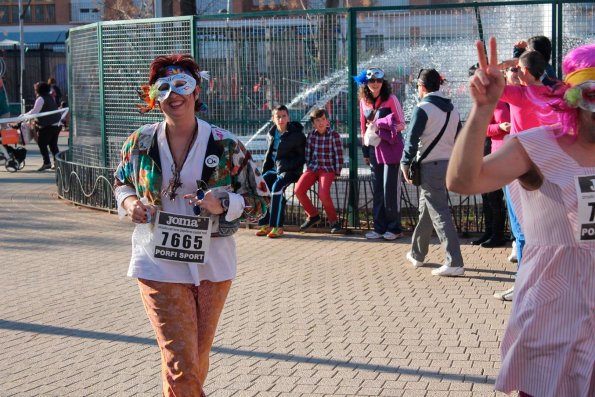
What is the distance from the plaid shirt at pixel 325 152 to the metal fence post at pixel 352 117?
0.44 m

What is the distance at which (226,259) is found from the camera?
196 inches

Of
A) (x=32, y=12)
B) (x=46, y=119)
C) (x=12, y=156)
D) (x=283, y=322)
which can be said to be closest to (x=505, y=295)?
(x=283, y=322)

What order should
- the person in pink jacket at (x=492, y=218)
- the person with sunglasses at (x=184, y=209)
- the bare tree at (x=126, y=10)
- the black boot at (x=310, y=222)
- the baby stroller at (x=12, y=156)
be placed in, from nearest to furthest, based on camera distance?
the person with sunglasses at (x=184, y=209), the person in pink jacket at (x=492, y=218), the black boot at (x=310, y=222), the baby stroller at (x=12, y=156), the bare tree at (x=126, y=10)

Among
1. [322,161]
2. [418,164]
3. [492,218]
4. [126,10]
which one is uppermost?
[126,10]

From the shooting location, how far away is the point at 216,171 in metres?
4.97

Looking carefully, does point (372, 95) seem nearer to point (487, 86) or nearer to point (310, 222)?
point (310, 222)

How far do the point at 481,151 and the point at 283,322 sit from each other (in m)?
4.64

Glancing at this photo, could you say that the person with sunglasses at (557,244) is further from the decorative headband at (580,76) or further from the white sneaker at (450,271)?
the white sneaker at (450,271)

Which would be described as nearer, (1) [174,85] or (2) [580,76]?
(2) [580,76]

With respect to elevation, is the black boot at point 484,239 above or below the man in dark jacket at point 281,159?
below

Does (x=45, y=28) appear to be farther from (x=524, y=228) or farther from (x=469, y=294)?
(x=524, y=228)

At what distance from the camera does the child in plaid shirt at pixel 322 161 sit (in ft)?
39.2

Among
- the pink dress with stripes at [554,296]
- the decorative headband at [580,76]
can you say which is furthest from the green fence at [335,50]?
the pink dress with stripes at [554,296]

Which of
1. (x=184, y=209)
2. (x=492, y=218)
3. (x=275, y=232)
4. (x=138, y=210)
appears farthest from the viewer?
(x=275, y=232)
